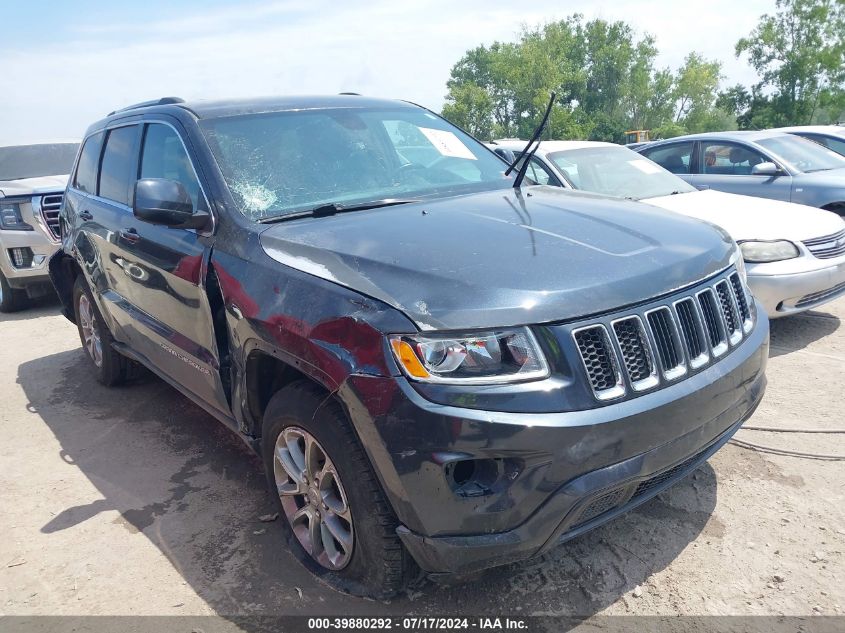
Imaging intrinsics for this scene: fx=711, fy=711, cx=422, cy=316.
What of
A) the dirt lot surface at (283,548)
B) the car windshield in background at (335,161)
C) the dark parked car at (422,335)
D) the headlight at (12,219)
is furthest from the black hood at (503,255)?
the headlight at (12,219)

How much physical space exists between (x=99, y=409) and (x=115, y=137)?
6.18 feet

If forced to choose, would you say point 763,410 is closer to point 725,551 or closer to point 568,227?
point 725,551

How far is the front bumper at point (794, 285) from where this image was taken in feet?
16.5

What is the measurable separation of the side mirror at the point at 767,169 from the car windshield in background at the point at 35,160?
8384 mm

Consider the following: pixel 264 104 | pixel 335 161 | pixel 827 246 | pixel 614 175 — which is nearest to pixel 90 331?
pixel 264 104

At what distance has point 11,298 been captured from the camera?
843 centimetres

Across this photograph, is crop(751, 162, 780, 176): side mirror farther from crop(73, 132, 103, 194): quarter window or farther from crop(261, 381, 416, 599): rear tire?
crop(261, 381, 416, 599): rear tire

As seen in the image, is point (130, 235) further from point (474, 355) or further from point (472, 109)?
point (472, 109)

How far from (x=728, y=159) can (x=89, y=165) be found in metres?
6.74

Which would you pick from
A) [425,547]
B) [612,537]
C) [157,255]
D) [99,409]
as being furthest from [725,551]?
[99,409]

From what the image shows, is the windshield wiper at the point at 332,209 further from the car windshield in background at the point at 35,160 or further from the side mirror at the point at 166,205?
the car windshield in background at the point at 35,160

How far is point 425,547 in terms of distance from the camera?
7.39 ft

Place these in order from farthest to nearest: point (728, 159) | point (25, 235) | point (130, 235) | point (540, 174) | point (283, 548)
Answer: point (728, 159), point (25, 235), point (540, 174), point (130, 235), point (283, 548)

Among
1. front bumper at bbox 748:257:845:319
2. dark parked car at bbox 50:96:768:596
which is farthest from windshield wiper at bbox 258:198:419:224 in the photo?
front bumper at bbox 748:257:845:319
